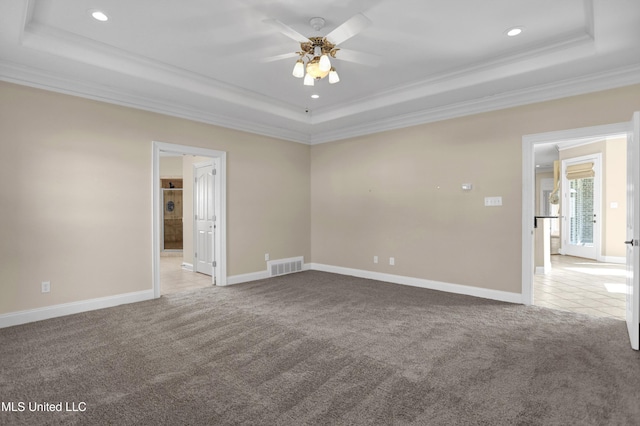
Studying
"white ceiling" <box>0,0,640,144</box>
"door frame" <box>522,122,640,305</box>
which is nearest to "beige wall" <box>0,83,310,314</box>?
"white ceiling" <box>0,0,640,144</box>

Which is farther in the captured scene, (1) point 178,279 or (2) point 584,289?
(1) point 178,279

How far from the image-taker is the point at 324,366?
2.66 m

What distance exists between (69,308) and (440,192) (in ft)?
16.9

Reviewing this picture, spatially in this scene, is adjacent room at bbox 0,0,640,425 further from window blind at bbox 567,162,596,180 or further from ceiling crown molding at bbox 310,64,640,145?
window blind at bbox 567,162,596,180

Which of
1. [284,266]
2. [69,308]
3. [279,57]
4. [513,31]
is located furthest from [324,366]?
[284,266]

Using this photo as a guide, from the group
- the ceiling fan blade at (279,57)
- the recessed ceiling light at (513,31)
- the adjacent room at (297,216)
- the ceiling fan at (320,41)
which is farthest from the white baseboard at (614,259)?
the ceiling fan blade at (279,57)

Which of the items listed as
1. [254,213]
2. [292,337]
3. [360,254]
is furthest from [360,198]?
[292,337]

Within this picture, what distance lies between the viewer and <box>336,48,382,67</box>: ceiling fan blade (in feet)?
12.0

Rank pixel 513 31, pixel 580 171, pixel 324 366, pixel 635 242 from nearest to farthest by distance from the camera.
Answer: pixel 324 366, pixel 635 242, pixel 513 31, pixel 580 171

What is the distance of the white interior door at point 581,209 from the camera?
26.9 feet

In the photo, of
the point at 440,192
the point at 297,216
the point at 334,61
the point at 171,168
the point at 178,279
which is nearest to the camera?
the point at 334,61

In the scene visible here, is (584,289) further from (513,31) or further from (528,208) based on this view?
(513,31)

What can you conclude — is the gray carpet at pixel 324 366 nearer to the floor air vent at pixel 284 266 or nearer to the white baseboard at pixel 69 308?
the white baseboard at pixel 69 308

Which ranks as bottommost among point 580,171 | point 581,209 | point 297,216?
point 297,216
